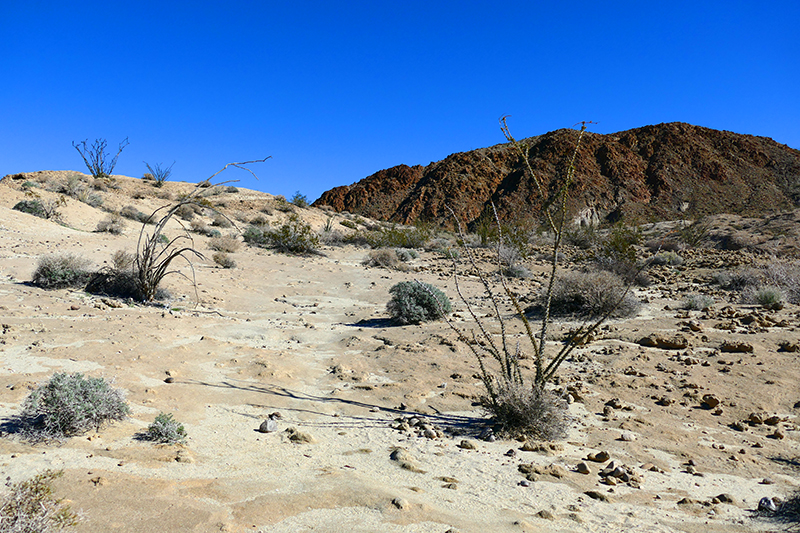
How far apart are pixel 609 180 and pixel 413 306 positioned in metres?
45.9

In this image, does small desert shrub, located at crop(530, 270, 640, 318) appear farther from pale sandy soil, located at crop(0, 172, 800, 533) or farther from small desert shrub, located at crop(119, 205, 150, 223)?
small desert shrub, located at crop(119, 205, 150, 223)

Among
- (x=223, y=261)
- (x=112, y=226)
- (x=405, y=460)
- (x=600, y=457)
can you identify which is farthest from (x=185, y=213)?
(x=600, y=457)

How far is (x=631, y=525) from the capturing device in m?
2.95

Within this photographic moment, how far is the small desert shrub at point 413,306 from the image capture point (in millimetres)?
9141

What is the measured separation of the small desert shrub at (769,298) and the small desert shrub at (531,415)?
278 inches

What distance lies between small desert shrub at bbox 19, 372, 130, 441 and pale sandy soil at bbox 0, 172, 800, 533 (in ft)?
0.39

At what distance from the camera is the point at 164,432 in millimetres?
3760

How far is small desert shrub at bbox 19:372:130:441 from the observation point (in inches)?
142

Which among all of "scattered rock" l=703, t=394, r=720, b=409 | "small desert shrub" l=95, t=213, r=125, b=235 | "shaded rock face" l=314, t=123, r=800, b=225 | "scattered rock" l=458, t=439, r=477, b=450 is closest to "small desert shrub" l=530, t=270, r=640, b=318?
"scattered rock" l=703, t=394, r=720, b=409

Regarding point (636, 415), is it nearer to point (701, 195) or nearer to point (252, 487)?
point (252, 487)

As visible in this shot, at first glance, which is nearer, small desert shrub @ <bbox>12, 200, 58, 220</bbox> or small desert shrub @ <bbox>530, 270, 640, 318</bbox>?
small desert shrub @ <bbox>530, 270, 640, 318</bbox>

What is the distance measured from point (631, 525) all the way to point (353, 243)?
21.0m

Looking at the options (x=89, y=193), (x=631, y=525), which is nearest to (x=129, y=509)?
(x=631, y=525)

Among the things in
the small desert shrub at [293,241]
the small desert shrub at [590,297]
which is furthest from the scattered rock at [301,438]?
the small desert shrub at [293,241]
